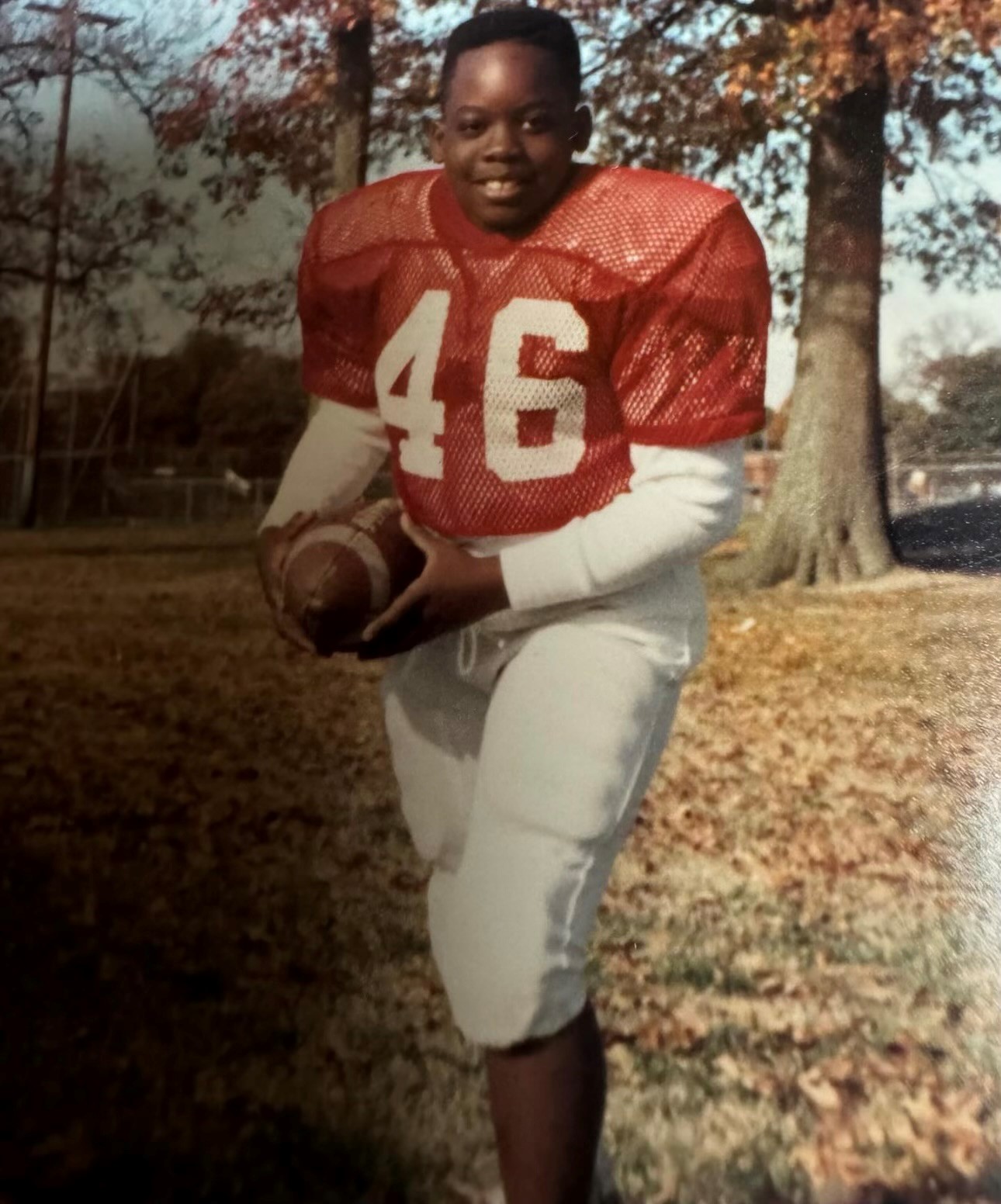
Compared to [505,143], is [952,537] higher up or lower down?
lower down

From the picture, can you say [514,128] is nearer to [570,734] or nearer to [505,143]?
[505,143]

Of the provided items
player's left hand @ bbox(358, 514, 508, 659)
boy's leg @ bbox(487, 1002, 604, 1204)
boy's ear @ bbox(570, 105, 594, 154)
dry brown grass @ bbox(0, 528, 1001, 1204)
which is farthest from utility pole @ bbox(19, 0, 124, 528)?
boy's leg @ bbox(487, 1002, 604, 1204)

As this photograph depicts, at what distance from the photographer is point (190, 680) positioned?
1.52m

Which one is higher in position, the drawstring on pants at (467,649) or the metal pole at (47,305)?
the metal pole at (47,305)

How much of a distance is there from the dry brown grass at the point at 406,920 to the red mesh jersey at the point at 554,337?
0.77 feet

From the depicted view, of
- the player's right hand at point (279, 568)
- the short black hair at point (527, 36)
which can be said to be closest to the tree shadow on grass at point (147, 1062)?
the player's right hand at point (279, 568)

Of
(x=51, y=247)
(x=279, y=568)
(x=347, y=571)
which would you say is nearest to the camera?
(x=347, y=571)

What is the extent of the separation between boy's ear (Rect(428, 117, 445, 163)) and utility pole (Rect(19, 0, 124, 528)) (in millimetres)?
474

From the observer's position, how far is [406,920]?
1.47 m

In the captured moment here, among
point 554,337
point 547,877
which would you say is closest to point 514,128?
point 554,337

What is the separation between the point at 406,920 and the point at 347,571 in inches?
17.2

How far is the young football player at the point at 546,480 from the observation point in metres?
1.34

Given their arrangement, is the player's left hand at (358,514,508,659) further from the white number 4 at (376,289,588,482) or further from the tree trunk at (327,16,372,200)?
the tree trunk at (327,16,372,200)

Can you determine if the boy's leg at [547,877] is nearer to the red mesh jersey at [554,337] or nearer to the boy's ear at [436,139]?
the red mesh jersey at [554,337]
